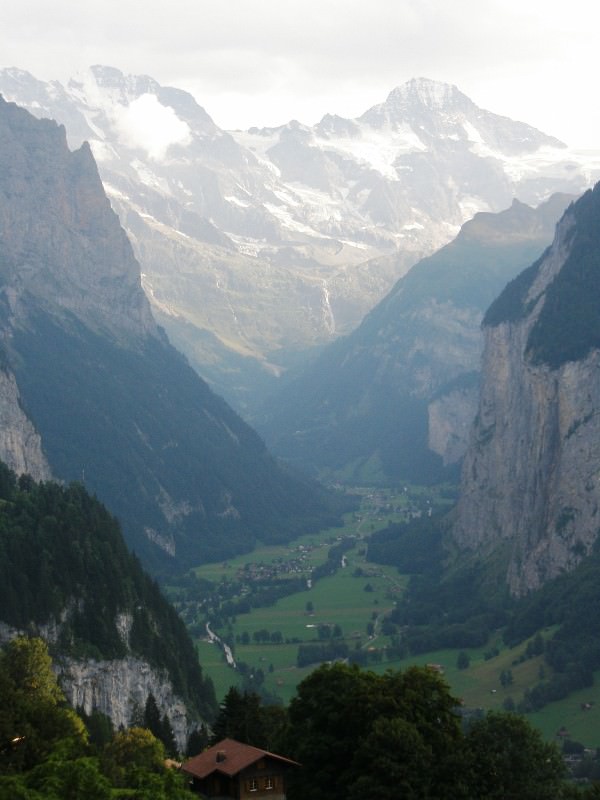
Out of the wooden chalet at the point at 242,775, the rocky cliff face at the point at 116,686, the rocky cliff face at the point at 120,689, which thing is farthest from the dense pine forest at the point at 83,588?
the wooden chalet at the point at 242,775

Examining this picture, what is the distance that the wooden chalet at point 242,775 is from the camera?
3460 inches

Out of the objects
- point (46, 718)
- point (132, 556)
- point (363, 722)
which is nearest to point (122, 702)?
point (132, 556)

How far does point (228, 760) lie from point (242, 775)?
222 cm

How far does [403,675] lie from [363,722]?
5212 mm

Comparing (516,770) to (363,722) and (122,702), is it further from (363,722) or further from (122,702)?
(122,702)

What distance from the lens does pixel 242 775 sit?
288 feet

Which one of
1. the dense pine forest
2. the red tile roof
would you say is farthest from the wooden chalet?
the dense pine forest

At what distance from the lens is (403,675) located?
317 feet

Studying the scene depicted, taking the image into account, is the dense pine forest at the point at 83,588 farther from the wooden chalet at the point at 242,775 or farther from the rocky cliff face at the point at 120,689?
the wooden chalet at the point at 242,775

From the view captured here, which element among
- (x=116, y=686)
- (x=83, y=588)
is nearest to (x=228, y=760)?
(x=116, y=686)

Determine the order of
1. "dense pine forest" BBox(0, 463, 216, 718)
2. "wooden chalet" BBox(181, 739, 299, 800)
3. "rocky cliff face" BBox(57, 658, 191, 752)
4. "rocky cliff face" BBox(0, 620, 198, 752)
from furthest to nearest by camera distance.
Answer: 1. "dense pine forest" BBox(0, 463, 216, 718)
2. "rocky cliff face" BBox(57, 658, 191, 752)
3. "rocky cliff face" BBox(0, 620, 198, 752)
4. "wooden chalet" BBox(181, 739, 299, 800)

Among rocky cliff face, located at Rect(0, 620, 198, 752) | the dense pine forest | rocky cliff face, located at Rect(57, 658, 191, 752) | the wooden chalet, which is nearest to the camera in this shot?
the wooden chalet

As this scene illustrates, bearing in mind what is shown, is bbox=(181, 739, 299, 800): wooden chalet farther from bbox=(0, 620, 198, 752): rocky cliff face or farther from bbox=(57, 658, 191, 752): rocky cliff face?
bbox=(57, 658, 191, 752): rocky cliff face

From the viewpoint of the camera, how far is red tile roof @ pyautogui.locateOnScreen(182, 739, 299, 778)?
289 feet
